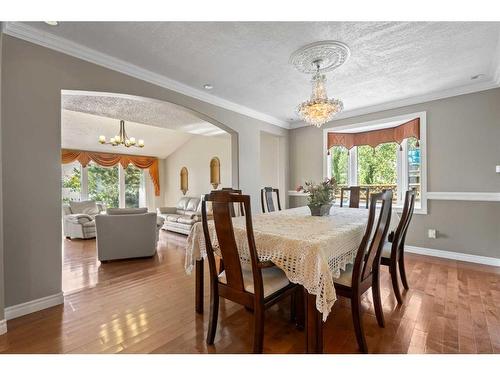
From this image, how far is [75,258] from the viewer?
382 cm

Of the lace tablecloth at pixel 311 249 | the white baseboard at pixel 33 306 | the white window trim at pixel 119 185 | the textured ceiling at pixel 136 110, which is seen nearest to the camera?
the lace tablecloth at pixel 311 249

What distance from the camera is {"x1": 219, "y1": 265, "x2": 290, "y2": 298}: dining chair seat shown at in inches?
61.4

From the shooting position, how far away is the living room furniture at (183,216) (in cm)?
555

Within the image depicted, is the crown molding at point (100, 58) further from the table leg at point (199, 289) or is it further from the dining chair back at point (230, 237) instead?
the table leg at point (199, 289)

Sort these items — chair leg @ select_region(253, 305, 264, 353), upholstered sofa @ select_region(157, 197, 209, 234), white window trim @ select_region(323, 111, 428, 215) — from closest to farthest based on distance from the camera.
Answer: chair leg @ select_region(253, 305, 264, 353) < white window trim @ select_region(323, 111, 428, 215) < upholstered sofa @ select_region(157, 197, 209, 234)

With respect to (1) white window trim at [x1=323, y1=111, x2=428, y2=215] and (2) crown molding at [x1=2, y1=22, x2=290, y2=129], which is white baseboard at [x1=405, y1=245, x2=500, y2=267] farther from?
(2) crown molding at [x1=2, y1=22, x2=290, y2=129]

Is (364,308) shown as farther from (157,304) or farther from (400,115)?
(400,115)

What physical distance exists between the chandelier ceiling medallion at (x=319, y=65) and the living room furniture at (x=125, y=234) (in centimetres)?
285

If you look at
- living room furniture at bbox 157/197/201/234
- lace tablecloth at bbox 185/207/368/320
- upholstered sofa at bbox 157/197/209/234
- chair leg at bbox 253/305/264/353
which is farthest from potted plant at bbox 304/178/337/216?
upholstered sofa at bbox 157/197/209/234

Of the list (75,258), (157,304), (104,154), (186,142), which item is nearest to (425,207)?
(157,304)

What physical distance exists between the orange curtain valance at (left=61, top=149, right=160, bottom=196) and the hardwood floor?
4.94m

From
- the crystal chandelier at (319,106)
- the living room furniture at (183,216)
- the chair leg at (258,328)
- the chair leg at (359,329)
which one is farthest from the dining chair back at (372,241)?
the living room furniture at (183,216)

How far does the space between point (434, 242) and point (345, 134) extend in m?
2.33

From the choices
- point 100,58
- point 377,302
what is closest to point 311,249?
point 377,302
